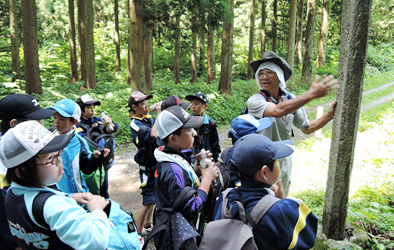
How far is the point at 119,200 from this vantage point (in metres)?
6.63

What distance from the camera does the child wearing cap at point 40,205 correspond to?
1.83m

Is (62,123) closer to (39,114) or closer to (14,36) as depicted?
(39,114)

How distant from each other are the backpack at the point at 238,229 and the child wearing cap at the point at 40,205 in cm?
73

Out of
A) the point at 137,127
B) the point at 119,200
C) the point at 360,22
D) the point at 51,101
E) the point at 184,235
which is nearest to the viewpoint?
the point at 184,235

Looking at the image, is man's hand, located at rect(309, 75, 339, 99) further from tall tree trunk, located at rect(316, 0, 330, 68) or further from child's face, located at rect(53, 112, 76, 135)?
tall tree trunk, located at rect(316, 0, 330, 68)

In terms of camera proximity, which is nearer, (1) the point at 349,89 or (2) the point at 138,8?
(1) the point at 349,89

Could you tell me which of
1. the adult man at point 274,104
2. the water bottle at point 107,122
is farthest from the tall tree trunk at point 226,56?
the adult man at point 274,104

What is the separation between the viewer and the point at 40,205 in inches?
72.6

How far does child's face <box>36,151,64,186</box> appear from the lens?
197 cm

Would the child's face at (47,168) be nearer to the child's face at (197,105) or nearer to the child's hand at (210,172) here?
the child's hand at (210,172)

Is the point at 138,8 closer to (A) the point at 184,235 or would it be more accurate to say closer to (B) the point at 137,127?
(B) the point at 137,127

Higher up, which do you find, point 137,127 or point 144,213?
point 137,127

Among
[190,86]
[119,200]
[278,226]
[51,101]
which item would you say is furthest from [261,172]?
[190,86]

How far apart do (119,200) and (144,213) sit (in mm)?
2147
